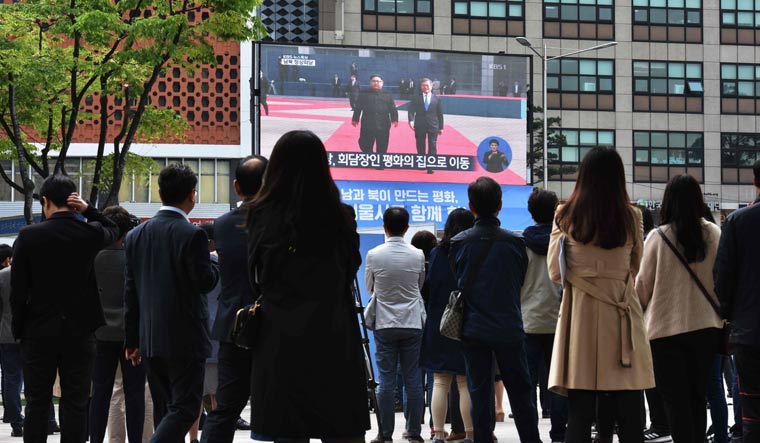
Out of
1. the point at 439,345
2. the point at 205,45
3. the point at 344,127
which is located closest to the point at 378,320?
the point at 439,345

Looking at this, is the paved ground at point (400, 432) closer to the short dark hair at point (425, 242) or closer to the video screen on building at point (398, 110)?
the short dark hair at point (425, 242)

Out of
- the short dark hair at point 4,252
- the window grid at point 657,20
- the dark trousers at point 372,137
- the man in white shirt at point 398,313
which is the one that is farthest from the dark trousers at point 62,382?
the window grid at point 657,20

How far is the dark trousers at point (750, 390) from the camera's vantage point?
5.91 metres

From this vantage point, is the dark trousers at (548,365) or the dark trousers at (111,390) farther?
the dark trousers at (548,365)

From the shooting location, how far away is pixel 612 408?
614 centimetres

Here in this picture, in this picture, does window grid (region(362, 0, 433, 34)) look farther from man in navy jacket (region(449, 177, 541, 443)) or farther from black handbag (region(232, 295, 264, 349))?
black handbag (region(232, 295, 264, 349))

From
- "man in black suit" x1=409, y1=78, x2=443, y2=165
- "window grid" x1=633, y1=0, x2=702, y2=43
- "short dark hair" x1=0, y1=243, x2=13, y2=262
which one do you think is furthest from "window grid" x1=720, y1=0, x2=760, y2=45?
"short dark hair" x1=0, y1=243, x2=13, y2=262

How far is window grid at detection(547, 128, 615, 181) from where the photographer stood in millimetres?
56409

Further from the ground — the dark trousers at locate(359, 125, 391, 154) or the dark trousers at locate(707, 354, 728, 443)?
the dark trousers at locate(359, 125, 391, 154)

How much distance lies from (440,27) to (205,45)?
129ft

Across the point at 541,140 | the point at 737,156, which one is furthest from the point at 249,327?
the point at 737,156

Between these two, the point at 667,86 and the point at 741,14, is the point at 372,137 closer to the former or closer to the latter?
the point at 667,86

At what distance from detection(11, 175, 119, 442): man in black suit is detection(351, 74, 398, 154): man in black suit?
3295 cm

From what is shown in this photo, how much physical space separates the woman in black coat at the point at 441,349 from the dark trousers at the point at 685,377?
2538mm
